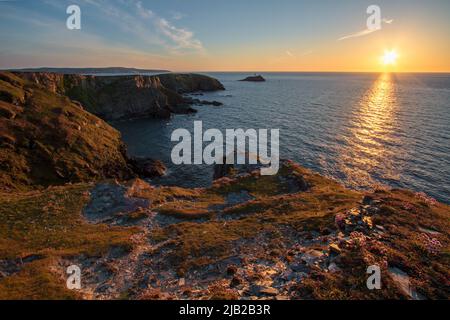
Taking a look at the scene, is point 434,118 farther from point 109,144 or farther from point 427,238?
point 109,144

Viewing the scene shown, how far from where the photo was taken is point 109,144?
59250 millimetres

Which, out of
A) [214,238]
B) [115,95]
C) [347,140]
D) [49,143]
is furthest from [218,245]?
[115,95]

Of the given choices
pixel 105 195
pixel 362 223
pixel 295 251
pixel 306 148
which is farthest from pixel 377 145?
pixel 105 195

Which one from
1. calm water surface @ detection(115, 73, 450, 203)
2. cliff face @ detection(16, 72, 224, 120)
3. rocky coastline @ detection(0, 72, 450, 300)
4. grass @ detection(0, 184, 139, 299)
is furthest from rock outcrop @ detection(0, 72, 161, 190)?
cliff face @ detection(16, 72, 224, 120)

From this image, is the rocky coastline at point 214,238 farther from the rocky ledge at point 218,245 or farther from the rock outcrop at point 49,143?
the rock outcrop at point 49,143

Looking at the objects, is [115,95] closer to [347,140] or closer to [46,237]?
[347,140]

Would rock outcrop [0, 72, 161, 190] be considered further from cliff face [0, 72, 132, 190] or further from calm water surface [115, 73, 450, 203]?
calm water surface [115, 73, 450, 203]

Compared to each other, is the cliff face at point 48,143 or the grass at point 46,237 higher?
the cliff face at point 48,143

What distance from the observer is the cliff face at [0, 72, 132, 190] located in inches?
1731

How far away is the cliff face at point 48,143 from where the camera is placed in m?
44.0

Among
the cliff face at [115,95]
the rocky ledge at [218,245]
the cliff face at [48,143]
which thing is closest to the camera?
the rocky ledge at [218,245]

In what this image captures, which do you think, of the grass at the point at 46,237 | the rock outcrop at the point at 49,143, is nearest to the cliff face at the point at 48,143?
the rock outcrop at the point at 49,143

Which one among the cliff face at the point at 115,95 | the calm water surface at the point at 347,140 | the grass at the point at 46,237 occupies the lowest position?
the grass at the point at 46,237

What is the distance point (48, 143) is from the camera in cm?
4975
